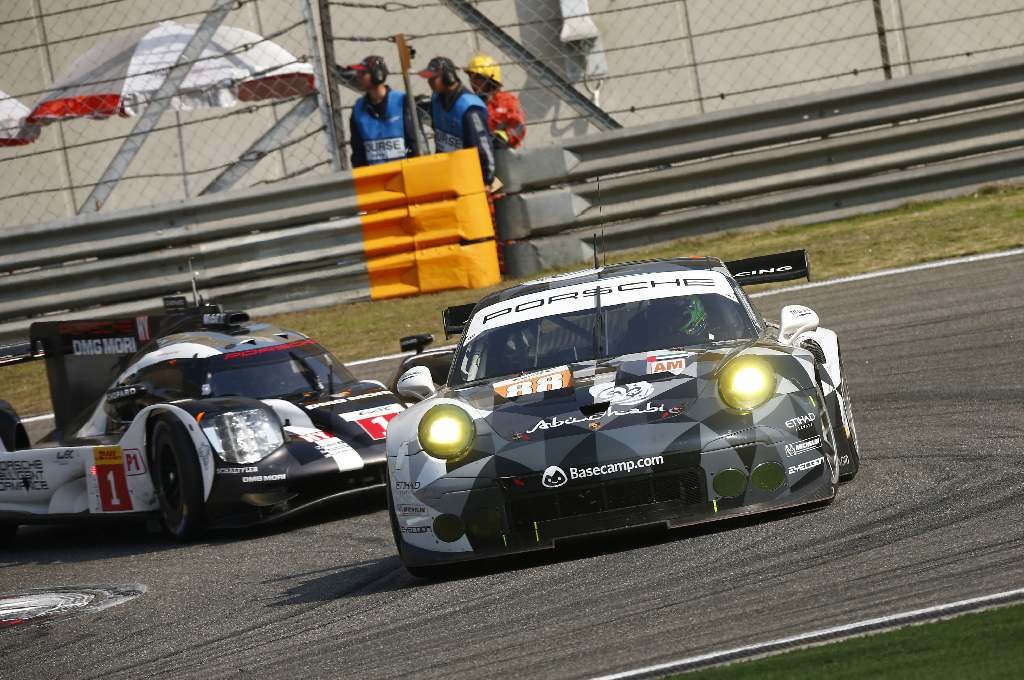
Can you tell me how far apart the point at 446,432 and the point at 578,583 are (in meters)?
0.81

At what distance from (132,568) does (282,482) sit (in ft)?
2.56

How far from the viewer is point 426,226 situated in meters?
13.2

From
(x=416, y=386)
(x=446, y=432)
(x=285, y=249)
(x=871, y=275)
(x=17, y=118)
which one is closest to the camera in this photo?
(x=446, y=432)

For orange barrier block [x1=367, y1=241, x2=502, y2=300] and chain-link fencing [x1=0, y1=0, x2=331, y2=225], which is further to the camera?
chain-link fencing [x1=0, y1=0, x2=331, y2=225]

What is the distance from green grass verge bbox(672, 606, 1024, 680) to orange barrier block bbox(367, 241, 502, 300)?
9.27 meters

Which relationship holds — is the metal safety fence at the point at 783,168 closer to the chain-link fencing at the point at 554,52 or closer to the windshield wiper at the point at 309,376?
the chain-link fencing at the point at 554,52

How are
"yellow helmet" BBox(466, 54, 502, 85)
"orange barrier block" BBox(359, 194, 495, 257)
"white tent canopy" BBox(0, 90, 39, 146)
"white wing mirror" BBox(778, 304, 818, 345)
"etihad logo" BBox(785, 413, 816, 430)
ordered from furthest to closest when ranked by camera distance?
"white tent canopy" BBox(0, 90, 39, 146)
"yellow helmet" BBox(466, 54, 502, 85)
"orange barrier block" BBox(359, 194, 495, 257)
"white wing mirror" BBox(778, 304, 818, 345)
"etihad logo" BBox(785, 413, 816, 430)

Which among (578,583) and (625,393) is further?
(625,393)

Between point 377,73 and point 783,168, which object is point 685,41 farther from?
point 377,73

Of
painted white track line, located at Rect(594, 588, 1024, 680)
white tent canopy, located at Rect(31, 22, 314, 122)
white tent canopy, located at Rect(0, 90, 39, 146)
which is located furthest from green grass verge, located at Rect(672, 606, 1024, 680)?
white tent canopy, located at Rect(0, 90, 39, 146)

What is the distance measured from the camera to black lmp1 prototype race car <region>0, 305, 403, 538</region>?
7.96m

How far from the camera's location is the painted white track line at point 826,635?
4.06 metres

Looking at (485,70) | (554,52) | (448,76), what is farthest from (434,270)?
(554,52)

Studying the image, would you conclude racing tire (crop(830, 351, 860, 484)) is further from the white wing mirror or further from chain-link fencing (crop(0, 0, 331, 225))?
chain-link fencing (crop(0, 0, 331, 225))
